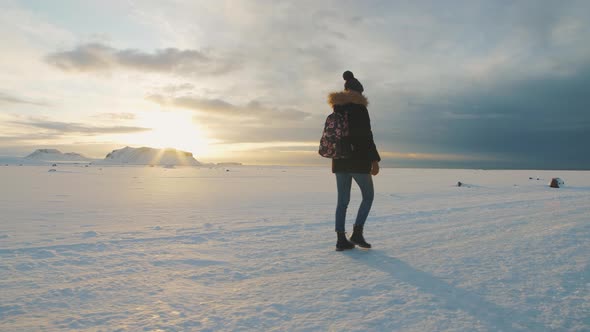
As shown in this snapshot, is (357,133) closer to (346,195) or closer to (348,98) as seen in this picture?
(348,98)

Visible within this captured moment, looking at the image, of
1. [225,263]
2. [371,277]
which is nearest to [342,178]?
[371,277]

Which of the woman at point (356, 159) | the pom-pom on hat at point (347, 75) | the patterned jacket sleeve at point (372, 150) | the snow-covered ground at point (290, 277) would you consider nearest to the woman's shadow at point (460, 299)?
the snow-covered ground at point (290, 277)

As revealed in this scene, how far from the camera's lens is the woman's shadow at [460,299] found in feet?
6.27

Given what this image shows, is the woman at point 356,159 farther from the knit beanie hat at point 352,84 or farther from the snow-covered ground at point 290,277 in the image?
the snow-covered ground at point 290,277

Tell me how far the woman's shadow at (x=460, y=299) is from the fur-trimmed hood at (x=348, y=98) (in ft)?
5.81

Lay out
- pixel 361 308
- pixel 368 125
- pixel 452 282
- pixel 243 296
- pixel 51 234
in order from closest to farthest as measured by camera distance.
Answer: pixel 361 308 < pixel 243 296 < pixel 452 282 < pixel 368 125 < pixel 51 234

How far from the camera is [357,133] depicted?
→ 3.80 meters

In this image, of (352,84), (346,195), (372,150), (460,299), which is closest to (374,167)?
(372,150)

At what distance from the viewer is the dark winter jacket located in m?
3.80

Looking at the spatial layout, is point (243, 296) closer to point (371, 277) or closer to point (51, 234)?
point (371, 277)

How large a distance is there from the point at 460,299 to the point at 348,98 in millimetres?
2352

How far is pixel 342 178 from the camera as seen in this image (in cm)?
392

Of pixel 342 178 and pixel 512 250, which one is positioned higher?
pixel 342 178

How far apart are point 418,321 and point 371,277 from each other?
0.83 m
